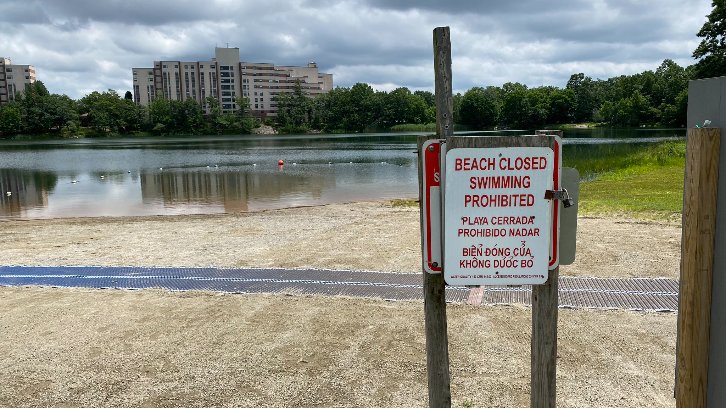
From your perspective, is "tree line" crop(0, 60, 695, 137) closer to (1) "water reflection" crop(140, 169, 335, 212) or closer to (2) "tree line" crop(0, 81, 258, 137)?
(2) "tree line" crop(0, 81, 258, 137)

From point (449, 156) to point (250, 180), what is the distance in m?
26.8

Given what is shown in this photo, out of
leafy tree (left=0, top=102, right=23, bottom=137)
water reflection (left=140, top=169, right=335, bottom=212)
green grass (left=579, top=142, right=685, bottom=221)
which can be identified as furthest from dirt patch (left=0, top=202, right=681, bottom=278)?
leafy tree (left=0, top=102, right=23, bottom=137)

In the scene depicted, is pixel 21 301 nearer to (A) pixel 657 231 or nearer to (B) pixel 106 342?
(B) pixel 106 342

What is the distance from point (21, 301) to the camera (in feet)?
20.7

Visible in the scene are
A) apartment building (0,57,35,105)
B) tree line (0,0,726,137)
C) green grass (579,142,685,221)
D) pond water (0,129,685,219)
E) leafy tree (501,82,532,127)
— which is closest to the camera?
green grass (579,142,685,221)

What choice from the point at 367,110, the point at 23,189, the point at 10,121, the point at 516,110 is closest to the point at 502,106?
the point at 516,110

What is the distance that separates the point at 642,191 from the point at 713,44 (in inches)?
1890

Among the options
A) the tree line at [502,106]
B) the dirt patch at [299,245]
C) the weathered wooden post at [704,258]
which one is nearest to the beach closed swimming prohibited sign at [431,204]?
the weathered wooden post at [704,258]

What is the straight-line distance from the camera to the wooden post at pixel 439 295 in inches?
100

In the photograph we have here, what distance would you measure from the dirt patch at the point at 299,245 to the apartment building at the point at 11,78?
185542 millimetres

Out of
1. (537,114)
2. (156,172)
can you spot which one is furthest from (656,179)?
(537,114)

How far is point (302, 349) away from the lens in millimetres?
4832

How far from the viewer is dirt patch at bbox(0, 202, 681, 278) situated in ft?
24.9

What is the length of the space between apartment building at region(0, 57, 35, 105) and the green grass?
602 ft
